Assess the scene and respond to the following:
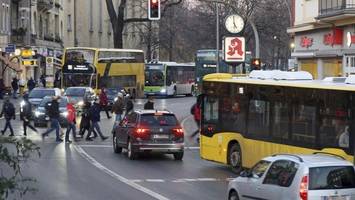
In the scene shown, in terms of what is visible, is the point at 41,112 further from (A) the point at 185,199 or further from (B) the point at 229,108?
(A) the point at 185,199

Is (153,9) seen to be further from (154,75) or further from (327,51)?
(154,75)

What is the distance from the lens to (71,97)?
1759 inches

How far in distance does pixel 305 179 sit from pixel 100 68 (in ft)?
145

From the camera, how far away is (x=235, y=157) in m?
20.8

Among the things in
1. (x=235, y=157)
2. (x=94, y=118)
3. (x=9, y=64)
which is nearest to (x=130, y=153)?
(x=235, y=157)

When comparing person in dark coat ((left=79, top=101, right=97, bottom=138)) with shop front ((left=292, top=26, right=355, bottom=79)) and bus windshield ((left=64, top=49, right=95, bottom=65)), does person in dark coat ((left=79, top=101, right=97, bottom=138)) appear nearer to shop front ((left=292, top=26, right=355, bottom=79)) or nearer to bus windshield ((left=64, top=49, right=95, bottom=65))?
shop front ((left=292, top=26, right=355, bottom=79))

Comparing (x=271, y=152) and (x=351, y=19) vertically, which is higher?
(x=351, y=19)

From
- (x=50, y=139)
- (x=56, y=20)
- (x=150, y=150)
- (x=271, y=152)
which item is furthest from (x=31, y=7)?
(x=271, y=152)

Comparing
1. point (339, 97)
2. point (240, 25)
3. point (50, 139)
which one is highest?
point (240, 25)

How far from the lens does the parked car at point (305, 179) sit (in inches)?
466

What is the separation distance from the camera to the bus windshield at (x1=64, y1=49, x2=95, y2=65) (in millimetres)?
53125

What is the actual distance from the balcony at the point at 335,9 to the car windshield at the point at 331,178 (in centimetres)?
2030

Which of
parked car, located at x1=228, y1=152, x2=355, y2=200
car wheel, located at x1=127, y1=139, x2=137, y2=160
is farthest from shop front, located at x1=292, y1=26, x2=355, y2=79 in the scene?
parked car, located at x1=228, y1=152, x2=355, y2=200

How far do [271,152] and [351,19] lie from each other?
Answer: 15.0 meters
